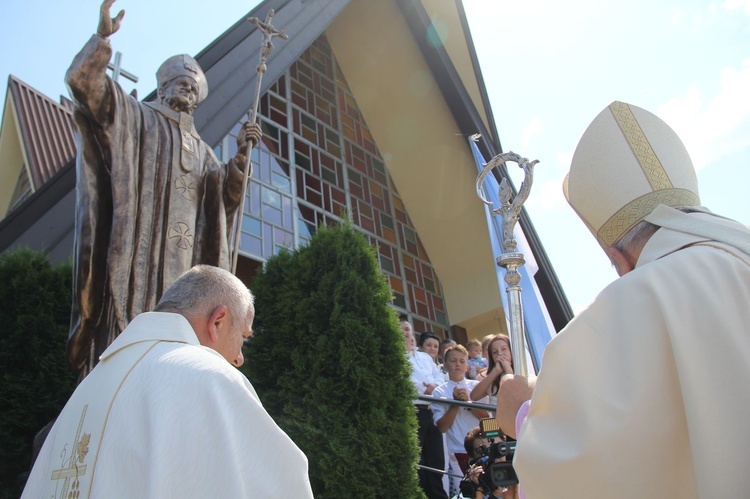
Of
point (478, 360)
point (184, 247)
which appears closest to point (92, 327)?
point (184, 247)

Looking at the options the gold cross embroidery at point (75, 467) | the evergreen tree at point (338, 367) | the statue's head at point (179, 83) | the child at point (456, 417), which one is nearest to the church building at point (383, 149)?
the child at point (456, 417)

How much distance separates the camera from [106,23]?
3283 millimetres

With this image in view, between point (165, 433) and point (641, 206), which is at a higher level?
point (641, 206)

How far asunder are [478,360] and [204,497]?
690 centimetres

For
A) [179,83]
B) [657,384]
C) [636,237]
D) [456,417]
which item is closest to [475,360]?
[456,417]

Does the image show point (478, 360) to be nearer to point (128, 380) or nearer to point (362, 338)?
point (362, 338)

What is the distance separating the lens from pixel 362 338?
4570 mm

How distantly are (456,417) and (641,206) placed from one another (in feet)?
13.9

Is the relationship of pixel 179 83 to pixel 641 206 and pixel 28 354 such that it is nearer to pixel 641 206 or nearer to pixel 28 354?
pixel 28 354

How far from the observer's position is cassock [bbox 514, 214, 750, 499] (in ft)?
4.16

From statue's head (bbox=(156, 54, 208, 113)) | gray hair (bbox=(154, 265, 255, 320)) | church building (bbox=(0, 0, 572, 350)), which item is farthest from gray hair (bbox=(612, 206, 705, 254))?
church building (bbox=(0, 0, 572, 350))

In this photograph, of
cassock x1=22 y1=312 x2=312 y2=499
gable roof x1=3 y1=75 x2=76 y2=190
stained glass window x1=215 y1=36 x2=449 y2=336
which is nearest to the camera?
cassock x1=22 y1=312 x2=312 y2=499

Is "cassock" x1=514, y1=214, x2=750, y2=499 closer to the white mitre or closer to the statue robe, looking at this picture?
the white mitre

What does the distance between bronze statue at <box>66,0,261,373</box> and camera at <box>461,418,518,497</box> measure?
1.83 m
